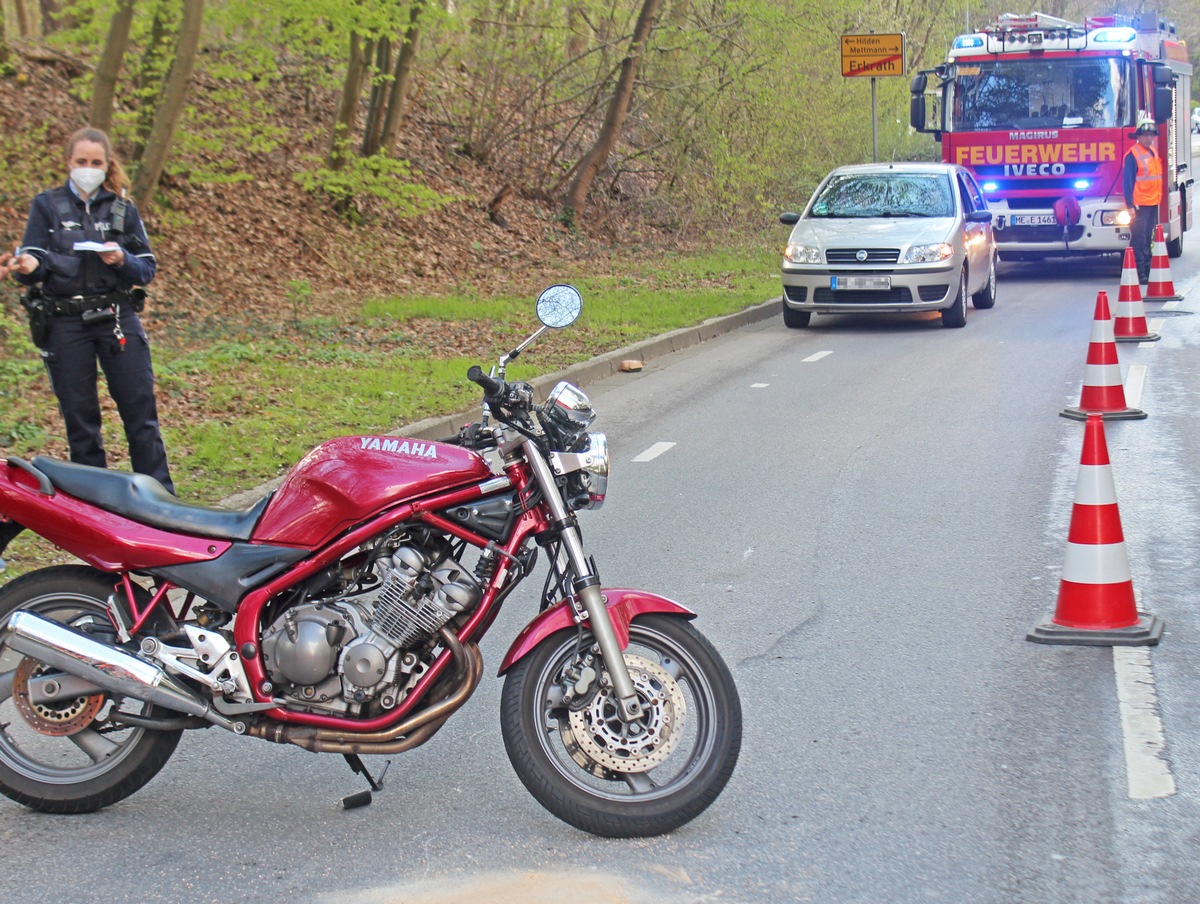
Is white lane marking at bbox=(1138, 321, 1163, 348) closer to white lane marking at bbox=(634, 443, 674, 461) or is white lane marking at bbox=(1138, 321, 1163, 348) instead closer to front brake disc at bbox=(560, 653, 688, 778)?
white lane marking at bbox=(634, 443, 674, 461)

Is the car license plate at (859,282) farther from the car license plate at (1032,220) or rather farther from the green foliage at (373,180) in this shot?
the green foliage at (373,180)

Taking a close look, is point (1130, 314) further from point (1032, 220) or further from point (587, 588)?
point (587, 588)

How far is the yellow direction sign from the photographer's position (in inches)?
883

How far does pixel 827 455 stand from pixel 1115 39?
505 inches

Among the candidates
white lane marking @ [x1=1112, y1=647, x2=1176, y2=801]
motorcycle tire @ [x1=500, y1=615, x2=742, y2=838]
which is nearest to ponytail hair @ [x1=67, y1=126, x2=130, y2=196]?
motorcycle tire @ [x1=500, y1=615, x2=742, y2=838]

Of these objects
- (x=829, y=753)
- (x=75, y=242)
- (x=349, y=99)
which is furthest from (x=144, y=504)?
(x=349, y=99)

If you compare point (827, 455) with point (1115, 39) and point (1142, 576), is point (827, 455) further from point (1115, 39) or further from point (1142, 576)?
point (1115, 39)

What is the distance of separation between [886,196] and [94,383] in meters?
11.5

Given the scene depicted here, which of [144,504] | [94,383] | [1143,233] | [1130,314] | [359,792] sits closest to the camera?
[144,504]

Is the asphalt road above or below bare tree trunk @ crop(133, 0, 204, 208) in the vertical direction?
below

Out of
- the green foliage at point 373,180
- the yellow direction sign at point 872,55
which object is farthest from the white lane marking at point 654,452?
the yellow direction sign at point 872,55

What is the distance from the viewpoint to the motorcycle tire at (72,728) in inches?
165

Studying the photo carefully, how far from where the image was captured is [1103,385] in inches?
398

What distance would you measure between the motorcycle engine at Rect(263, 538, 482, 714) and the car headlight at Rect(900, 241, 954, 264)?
1233cm
